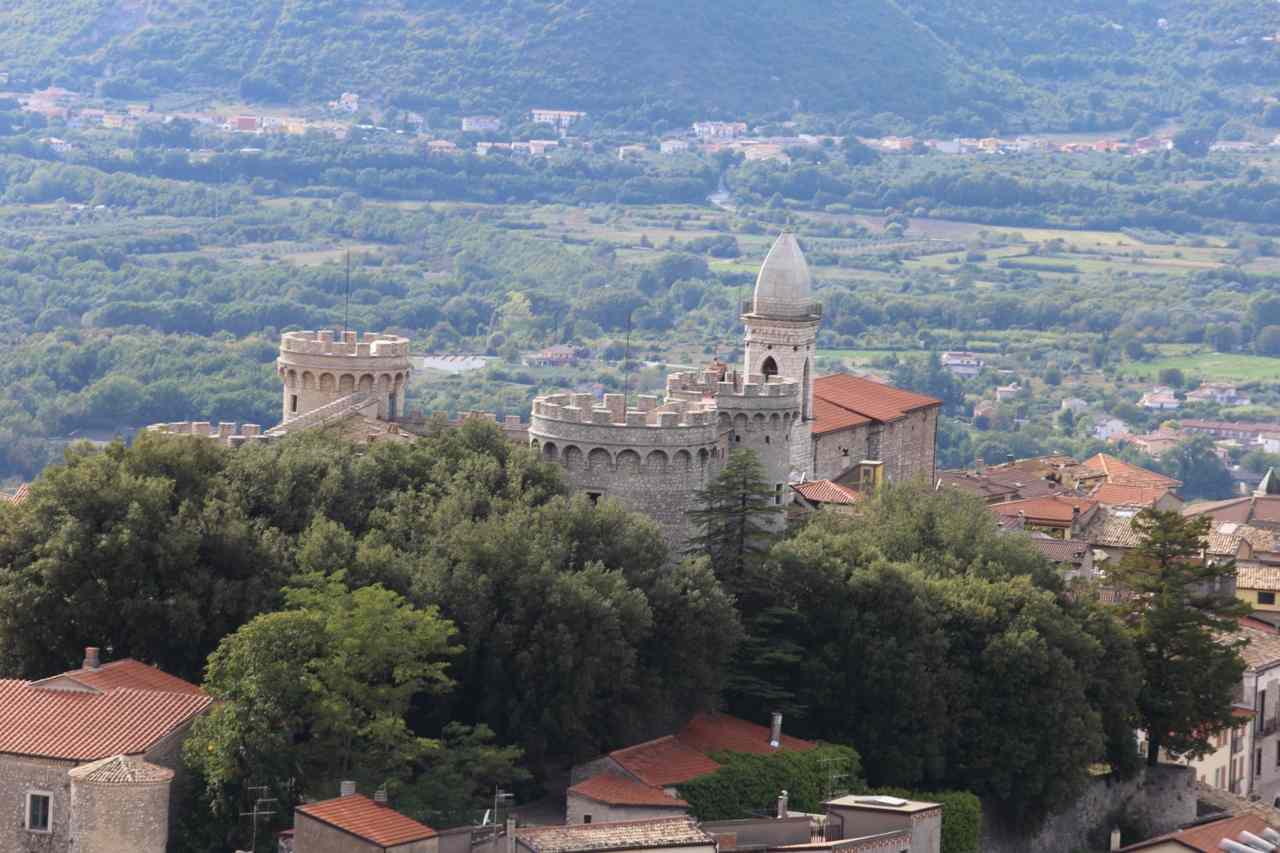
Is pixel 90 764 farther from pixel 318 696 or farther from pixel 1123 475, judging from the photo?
pixel 1123 475

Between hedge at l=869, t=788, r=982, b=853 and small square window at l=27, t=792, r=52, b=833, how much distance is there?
722 inches

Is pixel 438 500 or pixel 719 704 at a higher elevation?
pixel 438 500

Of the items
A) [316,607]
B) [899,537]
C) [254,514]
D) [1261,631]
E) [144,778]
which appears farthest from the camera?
[1261,631]

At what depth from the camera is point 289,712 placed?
2315 inches

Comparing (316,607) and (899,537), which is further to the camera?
(899,537)

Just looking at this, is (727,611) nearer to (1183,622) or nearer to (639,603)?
(639,603)

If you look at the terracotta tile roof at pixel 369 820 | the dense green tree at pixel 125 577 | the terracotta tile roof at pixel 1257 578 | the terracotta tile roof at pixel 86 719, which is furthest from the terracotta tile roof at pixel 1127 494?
the terracotta tile roof at pixel 369 820

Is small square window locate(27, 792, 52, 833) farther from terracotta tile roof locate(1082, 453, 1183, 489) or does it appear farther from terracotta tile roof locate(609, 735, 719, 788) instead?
terracotta tile roof locate(1082, 453, 1183, 489)

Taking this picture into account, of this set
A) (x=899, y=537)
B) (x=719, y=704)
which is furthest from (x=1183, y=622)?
(x=719, y=704)

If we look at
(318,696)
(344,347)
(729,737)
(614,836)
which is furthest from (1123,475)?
(318,696)

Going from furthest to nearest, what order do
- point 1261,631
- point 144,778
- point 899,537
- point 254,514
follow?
point 1261,631, point 899,537, point 254,514, point 144,778

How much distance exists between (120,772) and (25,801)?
6.52 feet

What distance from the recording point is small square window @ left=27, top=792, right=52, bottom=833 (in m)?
57.1

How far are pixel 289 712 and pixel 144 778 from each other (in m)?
3.30
